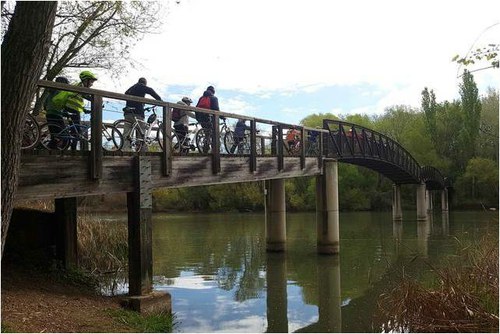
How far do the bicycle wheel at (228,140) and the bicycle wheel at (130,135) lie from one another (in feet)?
12.4

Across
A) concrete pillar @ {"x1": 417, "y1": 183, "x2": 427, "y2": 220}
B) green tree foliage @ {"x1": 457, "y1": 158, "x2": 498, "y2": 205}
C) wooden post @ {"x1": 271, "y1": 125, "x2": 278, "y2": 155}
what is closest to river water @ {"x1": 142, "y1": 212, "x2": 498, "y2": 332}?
wooden post @ {"x1": 271, "y1": 125, "x2": 278, "y2": 155}

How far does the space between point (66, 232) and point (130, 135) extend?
2855 mm

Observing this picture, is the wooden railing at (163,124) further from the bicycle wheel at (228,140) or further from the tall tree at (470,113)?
the tall tree at (470,113)

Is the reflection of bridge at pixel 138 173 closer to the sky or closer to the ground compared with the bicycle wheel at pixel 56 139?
closer to the ground

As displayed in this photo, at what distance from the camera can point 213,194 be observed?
6188 centimetres

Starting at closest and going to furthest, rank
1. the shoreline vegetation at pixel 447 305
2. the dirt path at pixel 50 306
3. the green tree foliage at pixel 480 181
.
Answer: the dirt path at pixel 50 306 → the shoreline vegetation at pixel 447 305 → the green tree foliage at pixel 480 181

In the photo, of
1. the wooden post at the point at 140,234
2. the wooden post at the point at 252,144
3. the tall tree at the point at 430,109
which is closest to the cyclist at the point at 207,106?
the wooden post at the point at 252,144

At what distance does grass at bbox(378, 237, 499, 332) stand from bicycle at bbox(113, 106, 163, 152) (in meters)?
5.44

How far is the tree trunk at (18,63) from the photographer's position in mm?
4594

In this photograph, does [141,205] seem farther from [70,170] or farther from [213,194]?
[213,194]

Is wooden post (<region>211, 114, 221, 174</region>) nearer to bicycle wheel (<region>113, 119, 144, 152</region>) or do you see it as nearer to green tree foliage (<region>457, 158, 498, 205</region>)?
bicycle wheel (<region>113, 119, 144, 152</region>)

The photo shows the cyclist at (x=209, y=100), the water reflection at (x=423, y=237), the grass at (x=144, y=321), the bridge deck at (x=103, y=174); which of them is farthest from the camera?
the water reflection at (x=423, y=237)

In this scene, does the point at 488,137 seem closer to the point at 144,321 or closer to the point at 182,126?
the point at 182,126

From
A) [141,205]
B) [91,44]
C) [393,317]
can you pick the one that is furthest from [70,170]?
[91,44]
